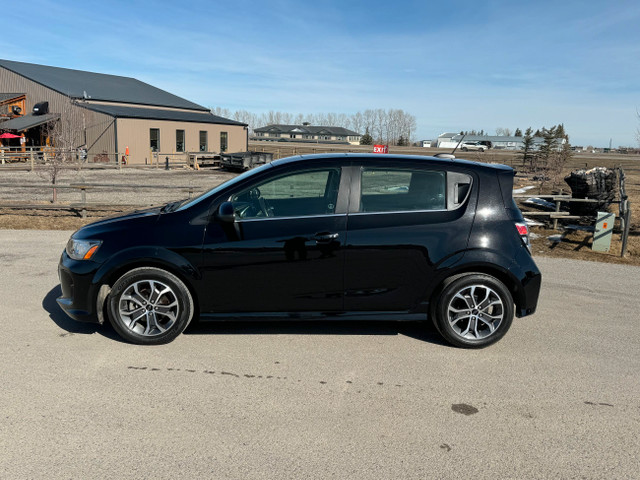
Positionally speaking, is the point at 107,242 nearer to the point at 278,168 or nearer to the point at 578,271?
the point at 278,168

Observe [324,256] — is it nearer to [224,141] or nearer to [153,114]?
[153,114]

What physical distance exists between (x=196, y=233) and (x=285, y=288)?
930 mm

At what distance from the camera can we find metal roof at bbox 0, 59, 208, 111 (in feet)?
132

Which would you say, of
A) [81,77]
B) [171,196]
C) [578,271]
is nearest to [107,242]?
[578,271]

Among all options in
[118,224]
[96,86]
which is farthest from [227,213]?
[96,86]

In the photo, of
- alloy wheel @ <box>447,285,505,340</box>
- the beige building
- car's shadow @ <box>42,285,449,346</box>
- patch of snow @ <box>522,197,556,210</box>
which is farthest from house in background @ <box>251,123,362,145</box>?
alloy wheel @ <box>447,285,505,340</box>

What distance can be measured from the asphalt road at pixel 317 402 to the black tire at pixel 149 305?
13cm

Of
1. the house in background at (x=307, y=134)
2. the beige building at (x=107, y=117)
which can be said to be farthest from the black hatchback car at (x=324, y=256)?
the house in background at (x=307, y=134)

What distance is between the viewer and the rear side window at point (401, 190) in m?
4.72

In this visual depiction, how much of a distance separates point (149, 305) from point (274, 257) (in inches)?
47.2

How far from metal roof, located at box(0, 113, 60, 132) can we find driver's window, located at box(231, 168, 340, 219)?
121 feet

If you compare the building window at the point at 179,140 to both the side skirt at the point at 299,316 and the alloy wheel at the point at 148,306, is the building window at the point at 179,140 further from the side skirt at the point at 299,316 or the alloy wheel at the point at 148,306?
the side skirt at the point at 299,316

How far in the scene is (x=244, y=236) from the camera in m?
4.55

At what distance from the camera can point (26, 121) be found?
37.4m
